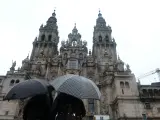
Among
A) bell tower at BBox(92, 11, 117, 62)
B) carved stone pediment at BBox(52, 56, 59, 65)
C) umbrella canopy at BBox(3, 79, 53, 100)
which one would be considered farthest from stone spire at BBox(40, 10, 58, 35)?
umbrella canopy at BBox(3, 79, 53, 100)

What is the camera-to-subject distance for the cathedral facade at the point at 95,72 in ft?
109

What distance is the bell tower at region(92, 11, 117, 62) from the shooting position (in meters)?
47.0

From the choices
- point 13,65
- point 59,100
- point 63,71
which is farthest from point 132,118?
point 13,65

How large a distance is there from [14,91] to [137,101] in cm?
2851

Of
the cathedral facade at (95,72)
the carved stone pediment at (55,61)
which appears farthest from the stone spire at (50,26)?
the carved stone pediment at (55,61)

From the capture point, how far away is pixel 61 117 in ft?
33.1

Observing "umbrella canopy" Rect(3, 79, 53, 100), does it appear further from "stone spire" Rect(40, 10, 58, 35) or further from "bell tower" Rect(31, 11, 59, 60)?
"stone spire" Rect(40, 10, 58, 35)

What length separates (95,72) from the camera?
4200 centimetres

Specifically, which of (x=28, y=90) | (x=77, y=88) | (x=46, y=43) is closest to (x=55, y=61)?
(x=46, y=43)

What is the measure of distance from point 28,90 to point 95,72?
32.9 metres

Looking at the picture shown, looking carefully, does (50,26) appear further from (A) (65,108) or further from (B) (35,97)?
(A) (65,108)

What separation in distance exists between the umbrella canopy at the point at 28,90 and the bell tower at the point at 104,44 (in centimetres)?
3653

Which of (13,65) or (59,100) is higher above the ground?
(13,65)

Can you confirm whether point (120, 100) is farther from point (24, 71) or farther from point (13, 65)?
point (13, 65)
